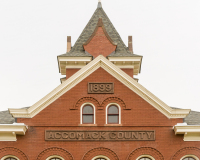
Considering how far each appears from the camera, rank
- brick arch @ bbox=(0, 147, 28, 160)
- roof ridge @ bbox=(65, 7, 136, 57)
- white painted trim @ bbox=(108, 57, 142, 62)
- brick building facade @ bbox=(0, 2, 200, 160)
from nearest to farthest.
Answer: brick arch @ bbox=(0, 147, 28, 160)
brick building facade @ bbox=(0, 2, 200, 160)
white painted trim @ bbox=(108, 57, 142, 62)
roof ridge @ bbox=(65, 7, 136, 57)

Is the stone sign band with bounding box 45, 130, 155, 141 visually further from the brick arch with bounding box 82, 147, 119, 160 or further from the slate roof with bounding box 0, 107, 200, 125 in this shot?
the slate roof with bounding box 0, 107, 200, 125

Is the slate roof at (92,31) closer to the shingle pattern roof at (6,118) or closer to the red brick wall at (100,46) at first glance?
the red brick wall at (100,46)

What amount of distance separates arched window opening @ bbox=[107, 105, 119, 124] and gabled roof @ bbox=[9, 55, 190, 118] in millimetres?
1563

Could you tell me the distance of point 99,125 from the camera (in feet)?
105

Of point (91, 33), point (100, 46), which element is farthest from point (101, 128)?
point (91, 33)

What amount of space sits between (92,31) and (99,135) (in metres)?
10.4

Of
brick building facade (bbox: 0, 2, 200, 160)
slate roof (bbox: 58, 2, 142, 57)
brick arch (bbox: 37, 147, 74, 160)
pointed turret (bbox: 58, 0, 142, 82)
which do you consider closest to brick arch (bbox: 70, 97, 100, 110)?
brick building facade (bbox: 0, 2, 200, 160)

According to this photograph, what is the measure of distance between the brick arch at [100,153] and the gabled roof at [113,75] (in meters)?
3.70

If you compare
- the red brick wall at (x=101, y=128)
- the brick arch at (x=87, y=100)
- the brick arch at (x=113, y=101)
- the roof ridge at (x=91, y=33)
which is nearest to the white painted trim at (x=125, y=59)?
the roof ridge at (x=91, y=33)

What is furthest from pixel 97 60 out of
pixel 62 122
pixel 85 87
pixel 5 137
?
pixel 5 137

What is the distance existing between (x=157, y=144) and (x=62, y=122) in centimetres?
564

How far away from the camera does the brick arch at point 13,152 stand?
31.3m

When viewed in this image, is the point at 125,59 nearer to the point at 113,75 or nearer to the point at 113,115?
the point at 113,75

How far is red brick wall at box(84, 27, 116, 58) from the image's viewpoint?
3709 cm
